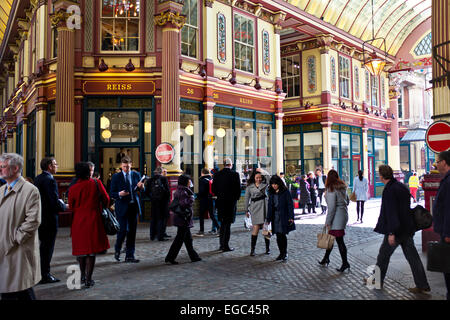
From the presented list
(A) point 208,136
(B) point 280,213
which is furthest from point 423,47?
(B) point 280,213

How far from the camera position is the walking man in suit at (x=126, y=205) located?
7.52 m

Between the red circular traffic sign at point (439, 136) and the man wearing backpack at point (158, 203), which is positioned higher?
the red circular traffic sign at point (439, 136)

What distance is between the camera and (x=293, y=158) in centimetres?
2300

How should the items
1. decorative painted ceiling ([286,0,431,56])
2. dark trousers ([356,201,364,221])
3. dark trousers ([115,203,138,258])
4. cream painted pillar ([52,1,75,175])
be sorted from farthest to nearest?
decorative painted ceiling ([286,0,431,56]), dark trousers ([356,201,364,221]), cream painted pillar ([52,1,75,175]), dark trousers ([115,203,138,258])

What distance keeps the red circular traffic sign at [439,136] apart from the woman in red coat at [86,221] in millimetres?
5968

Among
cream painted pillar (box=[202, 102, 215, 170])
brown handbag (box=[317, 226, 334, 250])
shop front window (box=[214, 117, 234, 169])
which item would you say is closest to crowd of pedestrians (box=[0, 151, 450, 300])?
brown handbag (box=[317, 226, 334, 250])

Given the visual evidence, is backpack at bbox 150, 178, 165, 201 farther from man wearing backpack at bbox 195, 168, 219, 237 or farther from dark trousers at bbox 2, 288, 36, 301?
dark trousers at bbox 2, 288, 36, 301

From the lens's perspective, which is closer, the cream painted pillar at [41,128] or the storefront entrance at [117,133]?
the storefront entrance at [117,133]

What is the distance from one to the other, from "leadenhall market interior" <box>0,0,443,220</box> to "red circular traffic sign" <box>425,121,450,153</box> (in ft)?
25.0

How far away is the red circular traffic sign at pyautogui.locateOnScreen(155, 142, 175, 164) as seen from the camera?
39.6 feet

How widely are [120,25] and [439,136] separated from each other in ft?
33.8

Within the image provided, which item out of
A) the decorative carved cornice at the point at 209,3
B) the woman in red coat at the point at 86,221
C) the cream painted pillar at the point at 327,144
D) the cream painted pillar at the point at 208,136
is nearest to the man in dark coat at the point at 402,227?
the woman in red coat at the point at 86,221

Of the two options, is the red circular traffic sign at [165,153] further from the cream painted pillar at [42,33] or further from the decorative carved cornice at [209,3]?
the decorative carved cornice at [209,3]
